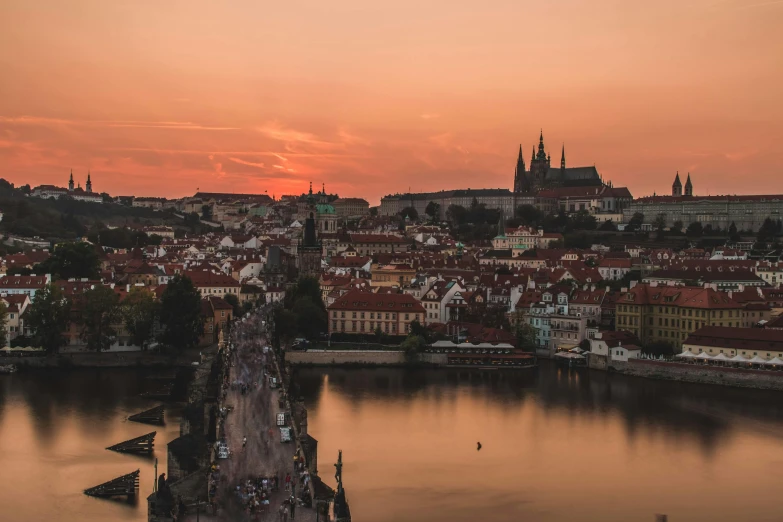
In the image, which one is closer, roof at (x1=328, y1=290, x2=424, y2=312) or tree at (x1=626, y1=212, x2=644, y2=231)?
roof at (x1=328, y1=290, x2=424, y2=312)

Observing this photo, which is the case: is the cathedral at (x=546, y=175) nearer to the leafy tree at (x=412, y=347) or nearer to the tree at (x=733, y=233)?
the tree at (x=733, y=233)

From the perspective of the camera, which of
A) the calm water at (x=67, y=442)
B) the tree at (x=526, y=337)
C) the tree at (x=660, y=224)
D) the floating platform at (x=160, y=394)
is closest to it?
the calm water at (x=67, y=442)

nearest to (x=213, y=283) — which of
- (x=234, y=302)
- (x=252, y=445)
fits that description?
(x=234, y=302)

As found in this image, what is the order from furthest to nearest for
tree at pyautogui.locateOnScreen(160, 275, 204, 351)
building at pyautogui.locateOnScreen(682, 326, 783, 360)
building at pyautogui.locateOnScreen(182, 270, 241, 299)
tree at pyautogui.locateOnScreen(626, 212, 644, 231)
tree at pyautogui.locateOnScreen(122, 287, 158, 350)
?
1. tree at pyautogui.locateOnScreen(626, 212, 644, 231)
2. building at pyautogui.locateOnScreen(182, 270, 241, 299)
3. tree at pyautogui.locateOnScreen(160, 275, 204, 351)
4. tree at pyautogui.locateOnScreen(122, 287, 158, 350)
5. building at pyautogui.locateOnScreen(682, 326, 783, 360)

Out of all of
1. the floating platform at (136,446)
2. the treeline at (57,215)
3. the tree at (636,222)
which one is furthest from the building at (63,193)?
the floating platform at (136,446)

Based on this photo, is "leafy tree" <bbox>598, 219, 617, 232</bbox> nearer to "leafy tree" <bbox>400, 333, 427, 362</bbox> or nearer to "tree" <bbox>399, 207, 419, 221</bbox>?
"tree" <bbox>399, 207, 419, 221</bbox>

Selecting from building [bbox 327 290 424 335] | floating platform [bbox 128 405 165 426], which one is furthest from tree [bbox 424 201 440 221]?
floating platform [bbox 128 405 165 426]

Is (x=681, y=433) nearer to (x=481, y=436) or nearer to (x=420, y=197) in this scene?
(x=481, y=436)
